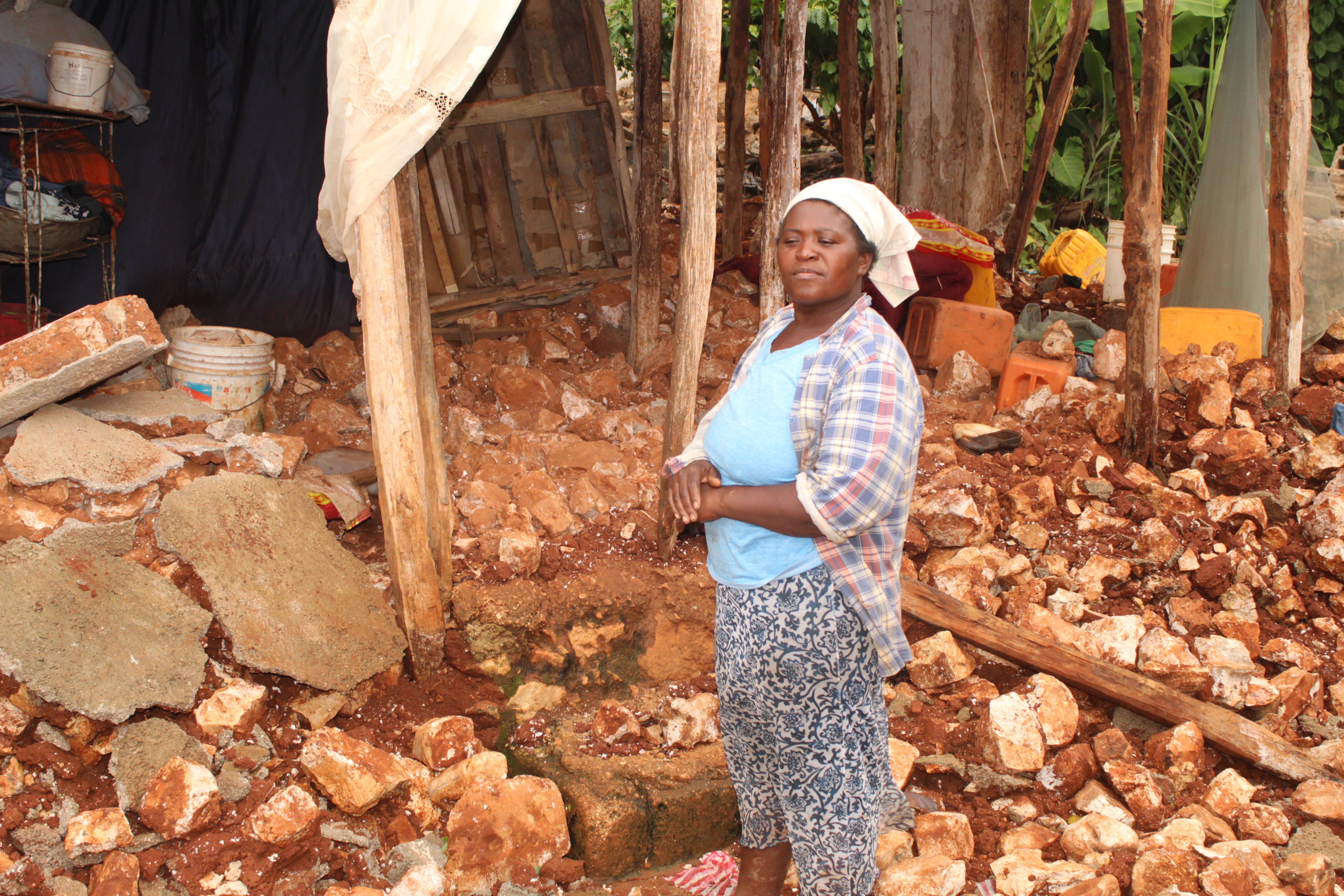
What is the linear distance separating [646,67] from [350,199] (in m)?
2.38

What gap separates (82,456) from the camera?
10.1ft

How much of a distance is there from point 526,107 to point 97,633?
364cm

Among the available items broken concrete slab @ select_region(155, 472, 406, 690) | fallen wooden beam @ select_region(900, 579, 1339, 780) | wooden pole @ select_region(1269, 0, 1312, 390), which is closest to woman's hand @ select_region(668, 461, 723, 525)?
fallen wooden beam @ select_region(900, 579, 1339, 780)

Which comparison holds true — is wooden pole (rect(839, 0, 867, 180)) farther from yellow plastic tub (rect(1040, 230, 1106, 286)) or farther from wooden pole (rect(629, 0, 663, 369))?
yellow plastic tub (rect(1040, 230, 1106, 286))

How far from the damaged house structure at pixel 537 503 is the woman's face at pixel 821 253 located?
1.42m

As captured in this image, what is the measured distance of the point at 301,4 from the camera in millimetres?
4684

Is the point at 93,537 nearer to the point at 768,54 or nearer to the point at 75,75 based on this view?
Result: the point at 75,75

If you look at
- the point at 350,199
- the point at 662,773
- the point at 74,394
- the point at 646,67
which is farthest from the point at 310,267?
the point at 662,773

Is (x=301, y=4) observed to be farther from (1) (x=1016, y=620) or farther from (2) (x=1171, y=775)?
(2) (x=1171, y=775)

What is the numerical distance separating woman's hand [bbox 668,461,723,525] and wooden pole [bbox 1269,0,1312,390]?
4.01m

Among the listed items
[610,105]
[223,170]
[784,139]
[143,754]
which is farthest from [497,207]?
[143,754]

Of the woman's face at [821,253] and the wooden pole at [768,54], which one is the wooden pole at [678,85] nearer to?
the wooden pole at [768,54]

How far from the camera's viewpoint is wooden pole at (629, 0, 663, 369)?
4590 millimetres

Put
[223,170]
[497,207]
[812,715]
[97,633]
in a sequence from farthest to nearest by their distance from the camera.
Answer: [497,207] < [223,170] < [97,633] < [812,715]
